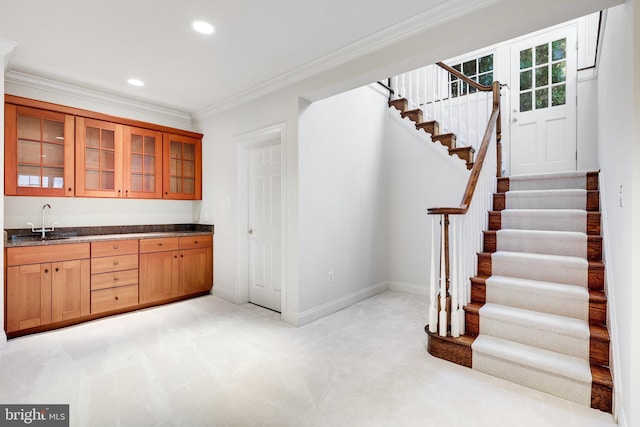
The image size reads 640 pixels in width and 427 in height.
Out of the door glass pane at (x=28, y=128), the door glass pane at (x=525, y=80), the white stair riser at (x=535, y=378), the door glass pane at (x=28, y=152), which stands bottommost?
the white stair riser at (x=535, y=378)

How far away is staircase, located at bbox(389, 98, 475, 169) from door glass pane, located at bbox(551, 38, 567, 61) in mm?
1849

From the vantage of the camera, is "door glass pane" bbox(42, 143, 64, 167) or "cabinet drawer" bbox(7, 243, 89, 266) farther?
"door glass pane" bbox(42, 143, 64, 167)

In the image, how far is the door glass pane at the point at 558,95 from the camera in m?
4.21

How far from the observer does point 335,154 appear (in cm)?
372

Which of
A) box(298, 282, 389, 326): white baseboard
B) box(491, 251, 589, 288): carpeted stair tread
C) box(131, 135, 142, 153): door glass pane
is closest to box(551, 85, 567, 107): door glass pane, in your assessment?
box(491, 251, 589, 288): carpeted stair tread

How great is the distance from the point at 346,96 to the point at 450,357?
3020 mm

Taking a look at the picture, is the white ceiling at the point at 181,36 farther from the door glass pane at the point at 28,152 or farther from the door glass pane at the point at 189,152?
the door glass pane at the point at 189,152

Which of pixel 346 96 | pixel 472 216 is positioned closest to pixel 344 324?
pixel 472 216

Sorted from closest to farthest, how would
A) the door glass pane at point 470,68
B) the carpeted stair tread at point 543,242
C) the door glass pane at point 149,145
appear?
the carpeted stair tread at point 543,242 < the door glass pane at point 149,145 < the door glass pane at point 470,68

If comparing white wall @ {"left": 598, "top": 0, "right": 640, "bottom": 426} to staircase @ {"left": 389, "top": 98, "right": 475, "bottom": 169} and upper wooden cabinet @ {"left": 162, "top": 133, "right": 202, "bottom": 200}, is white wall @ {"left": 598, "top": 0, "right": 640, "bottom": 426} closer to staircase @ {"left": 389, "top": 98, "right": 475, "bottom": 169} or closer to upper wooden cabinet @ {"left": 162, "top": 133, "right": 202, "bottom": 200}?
staircase @ {"left": 389, "top": 98, "right": 475, "bottom": 169}

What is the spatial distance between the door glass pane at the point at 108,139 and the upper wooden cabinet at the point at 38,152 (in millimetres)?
310

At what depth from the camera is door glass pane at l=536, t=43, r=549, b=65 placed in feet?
14.3

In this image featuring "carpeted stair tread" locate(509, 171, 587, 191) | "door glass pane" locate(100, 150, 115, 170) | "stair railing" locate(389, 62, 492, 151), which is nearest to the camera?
"carpeted stair tread" locate(509, 171, 587, 191)

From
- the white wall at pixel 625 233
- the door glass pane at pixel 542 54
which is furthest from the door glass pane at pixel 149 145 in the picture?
the door glass pane at pixel 542 54
